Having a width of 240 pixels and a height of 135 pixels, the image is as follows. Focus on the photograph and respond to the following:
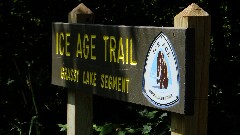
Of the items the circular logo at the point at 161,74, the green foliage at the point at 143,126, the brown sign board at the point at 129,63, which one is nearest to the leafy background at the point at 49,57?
the green foliage at the point at 143,126

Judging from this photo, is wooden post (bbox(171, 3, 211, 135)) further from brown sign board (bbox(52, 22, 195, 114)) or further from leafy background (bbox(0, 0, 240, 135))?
leafy background (bbox(0, 0, 240, 135))

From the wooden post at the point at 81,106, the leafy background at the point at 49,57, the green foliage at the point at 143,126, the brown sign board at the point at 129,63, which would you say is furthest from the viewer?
the leafy background at the point at 49,57

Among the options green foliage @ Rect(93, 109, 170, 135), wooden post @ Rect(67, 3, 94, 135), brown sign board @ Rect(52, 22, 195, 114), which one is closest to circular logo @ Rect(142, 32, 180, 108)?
brown sign board @ Rect(52, 22, 195, 114)

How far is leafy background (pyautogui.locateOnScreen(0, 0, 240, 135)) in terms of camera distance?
5828mm

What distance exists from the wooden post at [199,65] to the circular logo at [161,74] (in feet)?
0.32

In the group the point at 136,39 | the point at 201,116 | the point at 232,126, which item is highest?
the point at 136,39

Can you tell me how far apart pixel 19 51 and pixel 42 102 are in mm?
806

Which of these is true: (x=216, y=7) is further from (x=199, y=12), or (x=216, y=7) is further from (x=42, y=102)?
(x=199, y=12)

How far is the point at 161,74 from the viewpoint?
2566 mm

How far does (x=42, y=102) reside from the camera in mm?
6164

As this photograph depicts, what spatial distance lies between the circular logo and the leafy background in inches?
106

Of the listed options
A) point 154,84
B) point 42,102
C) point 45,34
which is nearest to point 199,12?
point 154,84

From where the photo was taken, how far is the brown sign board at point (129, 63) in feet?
8.04

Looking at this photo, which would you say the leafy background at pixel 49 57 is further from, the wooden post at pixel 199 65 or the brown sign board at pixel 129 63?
the wooden post at pixel 199 65
